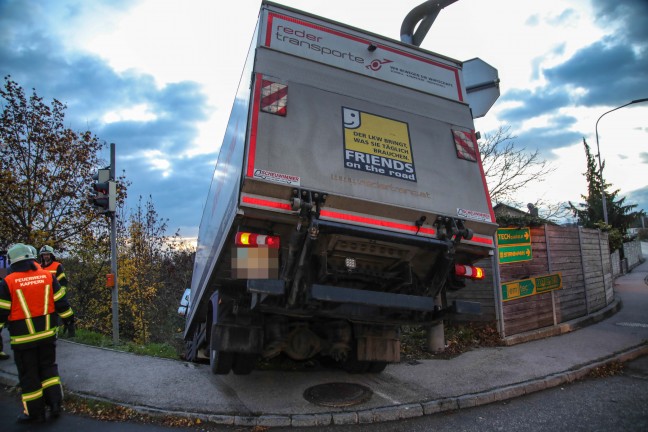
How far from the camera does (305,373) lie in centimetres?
555

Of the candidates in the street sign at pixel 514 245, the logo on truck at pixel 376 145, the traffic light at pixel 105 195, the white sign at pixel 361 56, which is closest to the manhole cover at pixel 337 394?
the logo on truck at pixel 376 145

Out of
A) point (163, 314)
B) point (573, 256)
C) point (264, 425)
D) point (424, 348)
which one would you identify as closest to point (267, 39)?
point (264, 425)

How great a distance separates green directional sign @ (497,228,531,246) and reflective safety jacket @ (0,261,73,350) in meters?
7.11

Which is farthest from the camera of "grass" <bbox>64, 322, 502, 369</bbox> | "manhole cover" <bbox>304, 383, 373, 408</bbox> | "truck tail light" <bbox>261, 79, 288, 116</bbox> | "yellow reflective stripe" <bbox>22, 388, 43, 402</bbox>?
"grass" <bbox>64, 322, 502, 369</bbox>

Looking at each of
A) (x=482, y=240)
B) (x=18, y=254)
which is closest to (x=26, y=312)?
(x=18, y=254)

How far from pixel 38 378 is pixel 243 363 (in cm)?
199

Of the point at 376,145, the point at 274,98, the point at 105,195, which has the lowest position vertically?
the point at 376,145

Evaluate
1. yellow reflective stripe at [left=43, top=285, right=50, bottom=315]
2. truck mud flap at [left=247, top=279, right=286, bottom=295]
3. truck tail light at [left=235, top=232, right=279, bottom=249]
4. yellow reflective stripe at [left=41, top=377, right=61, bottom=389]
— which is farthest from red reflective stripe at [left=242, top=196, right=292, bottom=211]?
yellow reflective stripe at [left=41, top=377, right=61, bottom=389]

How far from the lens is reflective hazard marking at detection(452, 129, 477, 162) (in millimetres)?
4254

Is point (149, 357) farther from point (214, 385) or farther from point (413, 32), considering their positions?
point (413, 32)

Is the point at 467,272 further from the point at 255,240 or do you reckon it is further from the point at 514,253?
the point at 514,253

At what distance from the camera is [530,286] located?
26.1ft

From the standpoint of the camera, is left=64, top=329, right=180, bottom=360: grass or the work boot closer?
the work boot

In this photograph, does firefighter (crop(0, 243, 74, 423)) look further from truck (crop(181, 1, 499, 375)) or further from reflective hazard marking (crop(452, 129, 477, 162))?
reflective hazard marking (crop(452, 129, 477, 162))
